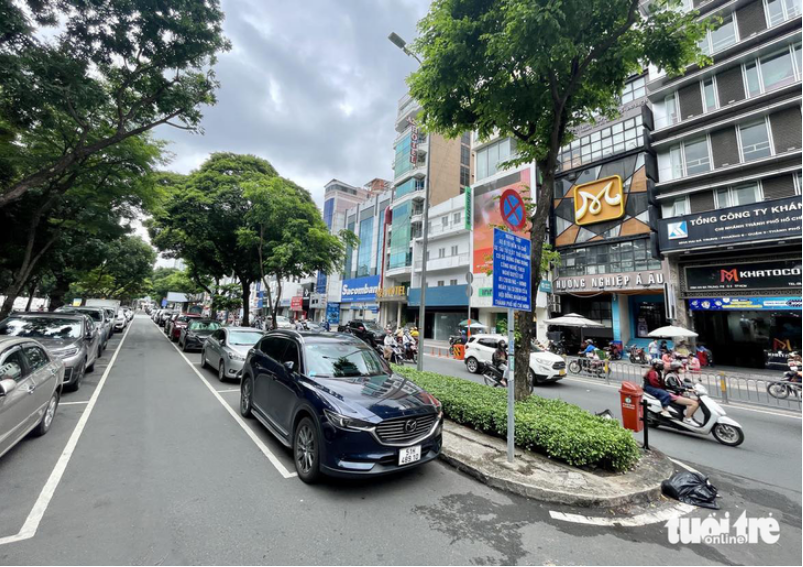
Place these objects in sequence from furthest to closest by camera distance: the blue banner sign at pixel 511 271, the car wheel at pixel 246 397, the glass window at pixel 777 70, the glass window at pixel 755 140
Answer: the glass window at pixel 755 140, the glass window at pixel 777 70, the car wheel at pixel 246 397, the blue banner sign at pixel 511 271

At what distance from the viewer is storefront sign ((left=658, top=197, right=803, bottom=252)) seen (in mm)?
14664

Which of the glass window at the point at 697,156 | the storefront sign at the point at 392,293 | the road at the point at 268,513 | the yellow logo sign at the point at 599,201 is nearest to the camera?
the road at the point at 268,513

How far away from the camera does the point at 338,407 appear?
3742 mm

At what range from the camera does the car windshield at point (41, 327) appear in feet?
24.6

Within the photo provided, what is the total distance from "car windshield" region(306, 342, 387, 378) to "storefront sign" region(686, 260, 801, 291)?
20136mm

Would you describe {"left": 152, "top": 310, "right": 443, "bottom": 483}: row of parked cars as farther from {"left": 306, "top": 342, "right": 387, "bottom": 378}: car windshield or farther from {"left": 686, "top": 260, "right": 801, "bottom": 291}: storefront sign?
{"left": 686, "top": 260, "right": 801, "bottom": 291}: storefront sign

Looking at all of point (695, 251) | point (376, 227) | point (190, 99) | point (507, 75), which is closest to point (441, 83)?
point (507, 75)

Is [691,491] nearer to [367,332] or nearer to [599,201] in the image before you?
[367,332]

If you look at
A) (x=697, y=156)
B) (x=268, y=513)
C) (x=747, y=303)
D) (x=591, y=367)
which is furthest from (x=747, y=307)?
(x=268, y=513)

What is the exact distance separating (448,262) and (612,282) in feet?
43.9

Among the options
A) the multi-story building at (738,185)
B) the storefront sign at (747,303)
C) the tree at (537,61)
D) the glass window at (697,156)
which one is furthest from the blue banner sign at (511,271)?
the glass window at (697,156)

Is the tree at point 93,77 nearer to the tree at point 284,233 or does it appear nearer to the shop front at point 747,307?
the tree at point 284,233

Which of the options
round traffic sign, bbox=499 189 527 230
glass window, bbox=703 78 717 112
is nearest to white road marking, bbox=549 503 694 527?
round traffic sign, bbox=499 189 527 230

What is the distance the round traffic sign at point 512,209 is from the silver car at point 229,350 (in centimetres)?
757
